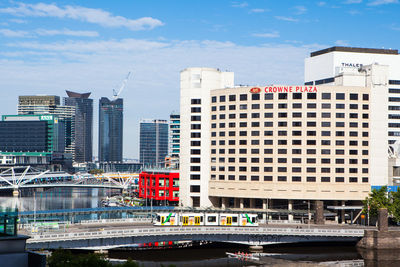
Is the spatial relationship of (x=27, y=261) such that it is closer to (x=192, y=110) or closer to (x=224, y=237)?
(x=224, y=237)

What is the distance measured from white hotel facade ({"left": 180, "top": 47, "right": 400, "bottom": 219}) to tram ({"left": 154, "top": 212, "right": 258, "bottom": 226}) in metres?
43.7

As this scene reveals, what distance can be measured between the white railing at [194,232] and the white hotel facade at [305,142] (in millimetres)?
42034

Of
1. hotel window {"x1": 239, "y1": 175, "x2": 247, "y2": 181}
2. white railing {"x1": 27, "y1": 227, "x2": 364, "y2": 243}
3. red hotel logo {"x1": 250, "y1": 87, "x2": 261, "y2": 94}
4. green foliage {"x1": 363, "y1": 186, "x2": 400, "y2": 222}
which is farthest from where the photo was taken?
hotel window {"x1": 239, "y1": 175, "x2": 247, "y2": 181}

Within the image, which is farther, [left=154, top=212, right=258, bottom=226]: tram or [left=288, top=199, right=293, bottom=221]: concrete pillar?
[left=288, top=199, right=293, bottom=221]: concrete pillar

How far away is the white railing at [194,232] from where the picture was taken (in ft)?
341

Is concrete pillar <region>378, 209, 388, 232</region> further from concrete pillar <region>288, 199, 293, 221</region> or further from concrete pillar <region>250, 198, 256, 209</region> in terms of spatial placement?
concrete pillar <region>250, 198, 256, 209</region>

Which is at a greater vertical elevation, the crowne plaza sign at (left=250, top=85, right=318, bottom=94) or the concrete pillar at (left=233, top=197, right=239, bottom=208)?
the crowne plaza sign at (left=250, top=85, right=318, bottom=94)

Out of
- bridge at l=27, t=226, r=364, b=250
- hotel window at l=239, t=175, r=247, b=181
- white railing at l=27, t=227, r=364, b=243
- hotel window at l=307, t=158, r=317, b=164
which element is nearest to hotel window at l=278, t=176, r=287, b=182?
hotel window at l=307, t=158, r=317, b=164

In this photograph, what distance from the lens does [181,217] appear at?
417 ft

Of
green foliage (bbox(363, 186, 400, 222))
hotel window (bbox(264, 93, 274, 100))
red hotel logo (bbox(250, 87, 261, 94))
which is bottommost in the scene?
green foliage (bbox(363, 186, 400, 222))

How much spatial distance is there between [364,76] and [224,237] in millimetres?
79837

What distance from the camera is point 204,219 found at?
424 ft

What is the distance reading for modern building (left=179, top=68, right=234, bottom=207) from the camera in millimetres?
188875

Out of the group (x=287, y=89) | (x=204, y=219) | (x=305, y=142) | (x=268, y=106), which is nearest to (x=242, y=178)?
(x=305, y=142)
